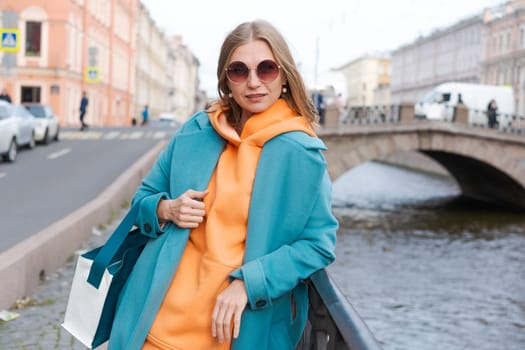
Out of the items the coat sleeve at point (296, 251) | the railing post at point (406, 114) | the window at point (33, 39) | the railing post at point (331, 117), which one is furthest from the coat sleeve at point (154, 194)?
the window at point (33, 39)

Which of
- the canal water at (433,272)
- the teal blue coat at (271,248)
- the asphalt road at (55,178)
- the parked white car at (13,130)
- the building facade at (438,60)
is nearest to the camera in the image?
the teal blue coat at (271,248)

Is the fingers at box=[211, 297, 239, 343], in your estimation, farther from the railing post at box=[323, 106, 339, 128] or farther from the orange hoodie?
the railing post at box=[323, 106, 339, 128]

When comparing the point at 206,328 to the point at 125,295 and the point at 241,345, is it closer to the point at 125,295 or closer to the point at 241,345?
the point at 241,345

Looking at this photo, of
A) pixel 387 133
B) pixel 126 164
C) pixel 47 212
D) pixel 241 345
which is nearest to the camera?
pixel 241 345

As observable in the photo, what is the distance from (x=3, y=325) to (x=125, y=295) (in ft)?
10.9

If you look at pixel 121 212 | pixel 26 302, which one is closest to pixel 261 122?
pixel 26 302

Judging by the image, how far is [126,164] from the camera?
20.8 m

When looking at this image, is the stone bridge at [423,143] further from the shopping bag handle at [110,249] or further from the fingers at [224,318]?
the fingers at [224,318]

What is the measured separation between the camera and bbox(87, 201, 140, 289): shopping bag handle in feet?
7.78

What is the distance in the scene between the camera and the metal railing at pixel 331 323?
1.98m

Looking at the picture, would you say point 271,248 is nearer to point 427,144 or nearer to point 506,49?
point 427,144

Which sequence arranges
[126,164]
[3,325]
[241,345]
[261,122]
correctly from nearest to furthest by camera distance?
Result: 1. [241,345]
2. [261,122]
3. [3,325]
4. [126,164]

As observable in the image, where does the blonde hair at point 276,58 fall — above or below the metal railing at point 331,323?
above

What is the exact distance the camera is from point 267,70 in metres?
2.28
